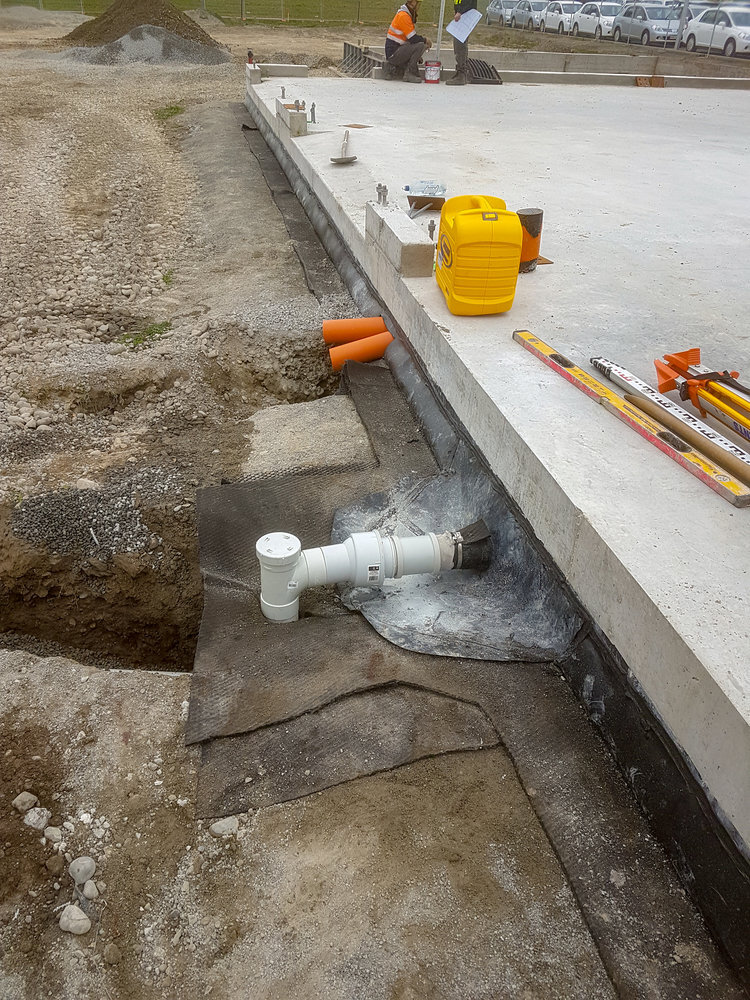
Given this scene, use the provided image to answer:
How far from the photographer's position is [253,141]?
1120 centimetres

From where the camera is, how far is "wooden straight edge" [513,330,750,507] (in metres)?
2.82

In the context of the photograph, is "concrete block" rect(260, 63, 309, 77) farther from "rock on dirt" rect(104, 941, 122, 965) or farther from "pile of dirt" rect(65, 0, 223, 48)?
"rock on dirt" rect(104, 941, 122, 965)

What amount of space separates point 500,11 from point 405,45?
2313cm

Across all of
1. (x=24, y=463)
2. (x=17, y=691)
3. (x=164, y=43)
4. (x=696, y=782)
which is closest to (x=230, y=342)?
(x=24, y=463)

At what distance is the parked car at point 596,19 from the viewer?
2534 cm

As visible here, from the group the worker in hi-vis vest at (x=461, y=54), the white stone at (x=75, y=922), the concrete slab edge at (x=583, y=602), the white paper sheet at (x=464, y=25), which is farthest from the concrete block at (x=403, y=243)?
the worker in hi-vis vest at (x=461, y=54)

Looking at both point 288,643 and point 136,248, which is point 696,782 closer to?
point 288,643

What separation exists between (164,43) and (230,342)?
18.3 metres

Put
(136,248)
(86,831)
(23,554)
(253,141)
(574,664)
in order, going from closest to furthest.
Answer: (86,831)
(574,664)
(23,554)
(136,248)
(253,141)

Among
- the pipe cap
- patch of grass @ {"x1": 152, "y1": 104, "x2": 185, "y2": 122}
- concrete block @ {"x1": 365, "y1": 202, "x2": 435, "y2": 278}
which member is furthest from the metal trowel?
patch of grass @ {"x1": 152, "y1": 104, "x2": 185, "y2": 122}

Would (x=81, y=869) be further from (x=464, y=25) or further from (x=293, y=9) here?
(x=293, y=9)

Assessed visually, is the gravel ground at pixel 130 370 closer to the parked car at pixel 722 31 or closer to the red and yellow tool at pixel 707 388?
the red and yellow tool at pixel 707 388

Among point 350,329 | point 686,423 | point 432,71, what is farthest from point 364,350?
point 432,71

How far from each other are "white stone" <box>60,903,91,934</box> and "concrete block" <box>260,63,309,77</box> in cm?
1464
